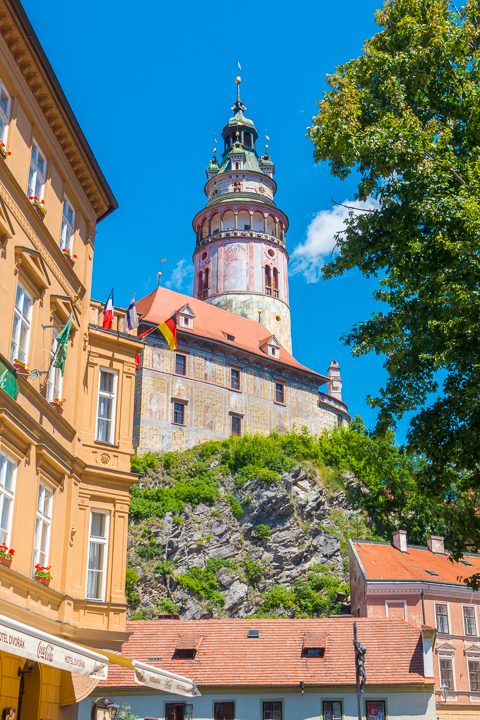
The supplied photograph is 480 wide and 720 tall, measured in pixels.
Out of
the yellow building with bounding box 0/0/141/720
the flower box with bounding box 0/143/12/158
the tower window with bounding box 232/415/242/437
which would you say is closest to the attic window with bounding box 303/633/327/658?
the yellow building with bounding box 0/0/141/720

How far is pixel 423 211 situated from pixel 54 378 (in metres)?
7.48

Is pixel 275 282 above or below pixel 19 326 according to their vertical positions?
above

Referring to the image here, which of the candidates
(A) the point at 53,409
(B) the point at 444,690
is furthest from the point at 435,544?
(A) the point at 53,409

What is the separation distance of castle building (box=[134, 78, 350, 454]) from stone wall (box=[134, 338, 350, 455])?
0.07 m

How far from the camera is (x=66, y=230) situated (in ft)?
52.7

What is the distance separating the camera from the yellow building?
11922 millimetres

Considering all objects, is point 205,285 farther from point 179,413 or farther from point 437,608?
point 437,608

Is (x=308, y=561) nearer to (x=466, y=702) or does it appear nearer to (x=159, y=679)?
(x=466, y=702)

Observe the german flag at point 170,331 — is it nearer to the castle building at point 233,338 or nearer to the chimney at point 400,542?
the castle building at point 233,338

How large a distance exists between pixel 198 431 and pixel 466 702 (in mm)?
21983

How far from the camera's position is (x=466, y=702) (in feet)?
107

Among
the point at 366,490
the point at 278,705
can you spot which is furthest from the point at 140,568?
the point at 366,490

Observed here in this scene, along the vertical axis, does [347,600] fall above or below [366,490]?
below

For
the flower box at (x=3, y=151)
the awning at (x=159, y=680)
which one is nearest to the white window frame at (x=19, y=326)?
the flower box at (x=3, y=151)
